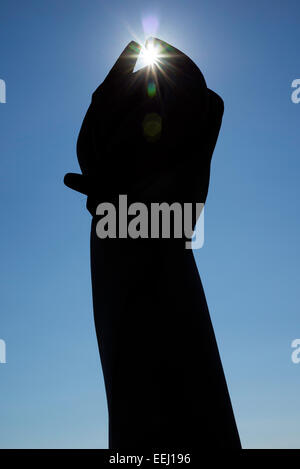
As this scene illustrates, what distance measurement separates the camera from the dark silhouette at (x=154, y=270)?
3.30 metres

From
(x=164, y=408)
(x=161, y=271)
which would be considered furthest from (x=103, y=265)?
(x=164, y=408)

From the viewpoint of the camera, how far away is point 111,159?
3953 millimetres

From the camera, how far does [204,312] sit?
12.1ft

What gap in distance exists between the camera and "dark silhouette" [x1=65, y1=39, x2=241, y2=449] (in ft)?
10.8

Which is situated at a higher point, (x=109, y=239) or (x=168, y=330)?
(x=109, y=239)

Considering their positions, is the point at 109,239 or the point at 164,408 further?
the point at 109,239

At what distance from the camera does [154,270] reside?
3.67 metres

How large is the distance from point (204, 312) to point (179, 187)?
1.00 meters

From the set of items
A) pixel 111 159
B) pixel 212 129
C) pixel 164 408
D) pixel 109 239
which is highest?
pixel 212 129

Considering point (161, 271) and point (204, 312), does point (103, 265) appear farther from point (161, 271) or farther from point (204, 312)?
point (204, 312)

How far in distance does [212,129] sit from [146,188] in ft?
2.82
